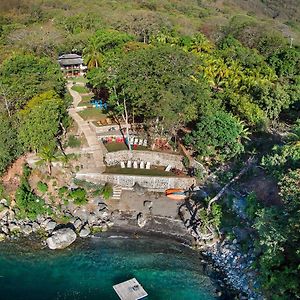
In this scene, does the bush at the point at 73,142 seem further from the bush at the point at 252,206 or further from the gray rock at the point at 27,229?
the bush at the point at 252,206

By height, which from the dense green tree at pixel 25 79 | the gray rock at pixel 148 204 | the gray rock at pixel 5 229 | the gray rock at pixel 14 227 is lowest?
the gray rock at pixel 14 227

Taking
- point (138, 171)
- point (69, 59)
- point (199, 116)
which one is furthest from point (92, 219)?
point (69, 59)

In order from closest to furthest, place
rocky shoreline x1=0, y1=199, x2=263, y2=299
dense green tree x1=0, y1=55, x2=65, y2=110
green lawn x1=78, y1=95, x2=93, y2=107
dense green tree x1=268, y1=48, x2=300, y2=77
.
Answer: rocky shoreline x1=0, y1=199, x2=263, y2=299 → dense green tree x1=0, y1=55, x2=65, y2=110 → green lawn x1=78, y1=95, x2=93, y2=107 → dense green tree x1=268, y1=48, x2=300, y2=77

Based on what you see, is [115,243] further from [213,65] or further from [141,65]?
[213,65]

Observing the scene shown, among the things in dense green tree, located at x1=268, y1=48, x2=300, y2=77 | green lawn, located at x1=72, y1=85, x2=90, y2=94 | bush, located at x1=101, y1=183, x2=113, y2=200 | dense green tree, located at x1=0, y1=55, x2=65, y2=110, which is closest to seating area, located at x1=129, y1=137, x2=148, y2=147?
bush, located at x1=101, y1=183, x2=113, y2=200

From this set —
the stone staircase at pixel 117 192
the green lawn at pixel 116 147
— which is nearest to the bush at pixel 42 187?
the stone staircase at pixel 117 192

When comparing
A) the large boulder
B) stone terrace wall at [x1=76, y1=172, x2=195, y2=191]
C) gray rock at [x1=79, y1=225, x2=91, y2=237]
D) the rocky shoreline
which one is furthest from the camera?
stone terrace wall at [x1=76, y1=172, x2=195, y2=191]

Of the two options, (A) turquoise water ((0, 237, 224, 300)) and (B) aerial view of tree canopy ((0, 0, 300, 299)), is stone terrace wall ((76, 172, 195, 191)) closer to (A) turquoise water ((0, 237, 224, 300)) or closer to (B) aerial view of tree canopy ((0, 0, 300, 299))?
(B) aerial view of tree canopy ((0, 0, 300, 299))
